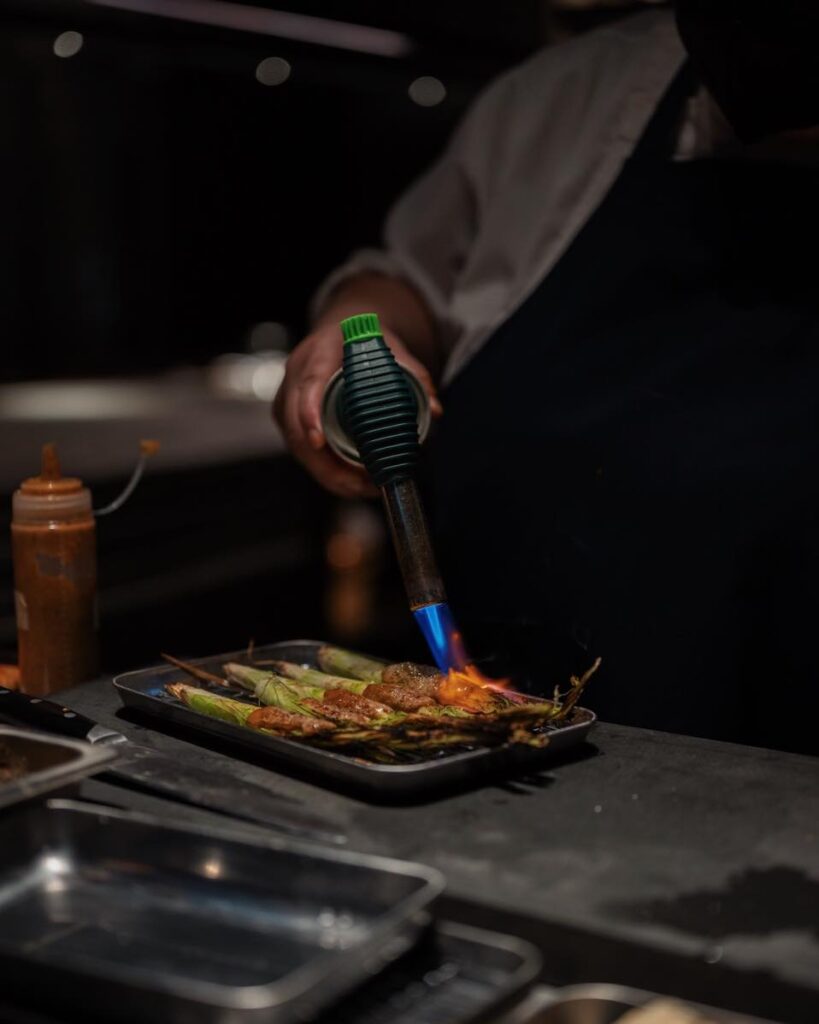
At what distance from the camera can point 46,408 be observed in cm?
392

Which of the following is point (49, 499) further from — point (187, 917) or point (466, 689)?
point (187, 917)

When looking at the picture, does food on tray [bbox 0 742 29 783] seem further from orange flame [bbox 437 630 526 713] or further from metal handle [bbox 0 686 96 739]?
orange flame [bbox 437 630 526 713]

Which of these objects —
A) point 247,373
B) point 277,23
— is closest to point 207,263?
point 247,373

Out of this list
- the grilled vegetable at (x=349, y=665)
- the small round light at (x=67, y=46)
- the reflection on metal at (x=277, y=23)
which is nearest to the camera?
the grilled vegetable at (x=349, y=665)

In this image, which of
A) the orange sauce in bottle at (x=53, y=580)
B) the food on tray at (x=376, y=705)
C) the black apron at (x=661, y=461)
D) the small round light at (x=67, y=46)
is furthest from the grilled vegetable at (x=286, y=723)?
the small round light at (x=67, y=46)

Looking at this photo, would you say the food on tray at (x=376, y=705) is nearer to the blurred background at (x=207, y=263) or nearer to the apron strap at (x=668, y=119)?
the apron strap at (x=668, y=119)

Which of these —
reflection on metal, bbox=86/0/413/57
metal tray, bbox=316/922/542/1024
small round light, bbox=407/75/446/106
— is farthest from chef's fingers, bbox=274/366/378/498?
small round light, bbox=407/75/446/106

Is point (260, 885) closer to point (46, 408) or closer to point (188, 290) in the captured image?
point (46, 408)

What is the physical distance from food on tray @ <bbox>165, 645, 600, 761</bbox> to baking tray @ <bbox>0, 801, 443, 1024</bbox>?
25cm

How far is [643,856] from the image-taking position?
3.23ft

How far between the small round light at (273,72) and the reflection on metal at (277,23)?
2.43 feet

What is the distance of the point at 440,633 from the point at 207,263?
3.23m

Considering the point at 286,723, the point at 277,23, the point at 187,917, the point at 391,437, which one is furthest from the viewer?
the point at 277,23

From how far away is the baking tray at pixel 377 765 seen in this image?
3.59ft
